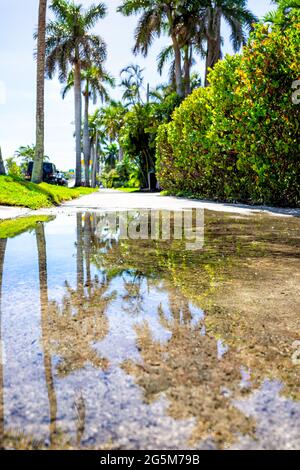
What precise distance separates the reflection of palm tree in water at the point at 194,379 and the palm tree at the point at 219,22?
25.7 m

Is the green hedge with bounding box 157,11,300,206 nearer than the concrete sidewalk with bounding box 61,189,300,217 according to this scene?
No

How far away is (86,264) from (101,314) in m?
1.31

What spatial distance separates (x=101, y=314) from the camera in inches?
77.4

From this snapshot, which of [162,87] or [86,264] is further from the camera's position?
[162,87]

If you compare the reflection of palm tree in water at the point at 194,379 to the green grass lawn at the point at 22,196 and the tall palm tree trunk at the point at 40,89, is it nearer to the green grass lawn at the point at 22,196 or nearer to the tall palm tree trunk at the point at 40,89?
the green grass lawn at the point at 22,196

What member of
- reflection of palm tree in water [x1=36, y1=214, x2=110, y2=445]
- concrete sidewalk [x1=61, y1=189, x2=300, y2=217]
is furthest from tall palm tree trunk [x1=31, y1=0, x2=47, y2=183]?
reflection of palm tree in water [x1=36, y1=214, x2=110, y2=445]

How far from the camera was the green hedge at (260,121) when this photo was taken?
8945 millimetres

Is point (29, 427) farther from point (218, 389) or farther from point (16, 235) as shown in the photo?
point (16, 235)

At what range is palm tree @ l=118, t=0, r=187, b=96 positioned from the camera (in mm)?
25906

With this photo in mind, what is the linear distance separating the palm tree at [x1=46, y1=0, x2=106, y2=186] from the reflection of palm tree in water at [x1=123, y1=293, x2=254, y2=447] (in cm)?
3080

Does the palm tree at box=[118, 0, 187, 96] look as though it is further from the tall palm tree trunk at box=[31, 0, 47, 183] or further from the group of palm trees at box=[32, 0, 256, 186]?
the tall palm tree trunk at box=[31, 0, 47, 183]

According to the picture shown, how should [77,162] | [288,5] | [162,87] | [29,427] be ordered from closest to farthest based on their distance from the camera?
[29,427]
[288,5]
[77,162]
[162,87]
